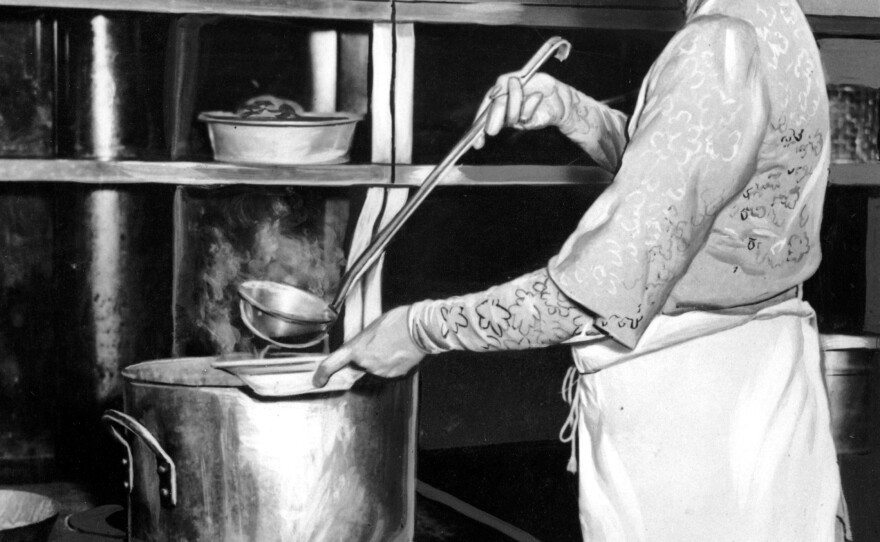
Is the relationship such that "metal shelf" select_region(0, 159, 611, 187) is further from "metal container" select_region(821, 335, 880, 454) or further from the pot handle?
"metal container" select_region(821, 335, 880, 454)

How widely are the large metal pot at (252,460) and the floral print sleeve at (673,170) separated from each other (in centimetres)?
33

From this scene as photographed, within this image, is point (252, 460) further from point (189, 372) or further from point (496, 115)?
point (496, 115)

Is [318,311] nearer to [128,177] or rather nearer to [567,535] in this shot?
[128,177]

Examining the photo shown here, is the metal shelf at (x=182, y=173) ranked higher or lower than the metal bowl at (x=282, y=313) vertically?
higher

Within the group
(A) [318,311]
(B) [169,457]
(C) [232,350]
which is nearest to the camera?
(B) [169,457]

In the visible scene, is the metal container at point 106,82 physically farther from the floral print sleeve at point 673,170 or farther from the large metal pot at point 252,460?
the floral print sleeve at point 673,170

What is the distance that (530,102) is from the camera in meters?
1.23

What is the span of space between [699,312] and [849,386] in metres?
0.78

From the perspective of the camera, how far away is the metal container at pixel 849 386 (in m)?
1.64

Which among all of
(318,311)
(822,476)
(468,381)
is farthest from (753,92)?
(468,381)

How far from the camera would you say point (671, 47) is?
34.9 inches

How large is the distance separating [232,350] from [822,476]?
84 centimetres

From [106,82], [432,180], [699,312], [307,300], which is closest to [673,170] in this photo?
[699,312]

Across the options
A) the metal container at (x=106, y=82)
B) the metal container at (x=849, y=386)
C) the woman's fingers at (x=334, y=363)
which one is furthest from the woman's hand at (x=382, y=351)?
the metal container at (x=849, y=386)
